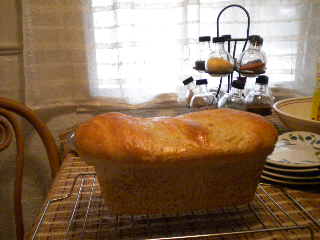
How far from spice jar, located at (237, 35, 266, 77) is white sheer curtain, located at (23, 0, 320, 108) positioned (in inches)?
9.9

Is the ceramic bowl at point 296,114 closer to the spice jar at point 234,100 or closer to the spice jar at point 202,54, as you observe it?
the spice jar at point 234,100

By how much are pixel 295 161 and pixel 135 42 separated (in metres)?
0.77

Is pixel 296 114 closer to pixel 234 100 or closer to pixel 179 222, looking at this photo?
pixel 234 100

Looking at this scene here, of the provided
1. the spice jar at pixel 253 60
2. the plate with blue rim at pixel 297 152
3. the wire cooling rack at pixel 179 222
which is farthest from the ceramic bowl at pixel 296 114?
the wire cooling rack at pixel 179 222

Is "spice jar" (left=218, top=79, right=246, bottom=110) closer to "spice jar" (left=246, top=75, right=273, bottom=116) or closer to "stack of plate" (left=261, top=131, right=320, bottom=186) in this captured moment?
"spice jar" (left=246, top=75, right=273, bottom=116)

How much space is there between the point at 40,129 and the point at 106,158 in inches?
26.8

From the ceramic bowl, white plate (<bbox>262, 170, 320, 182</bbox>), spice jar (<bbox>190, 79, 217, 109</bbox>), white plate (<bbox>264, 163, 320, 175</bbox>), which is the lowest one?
white plate (<bbox>262, 170, 320, 182</bbox>)

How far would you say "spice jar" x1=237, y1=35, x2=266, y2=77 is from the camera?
1.05 metres

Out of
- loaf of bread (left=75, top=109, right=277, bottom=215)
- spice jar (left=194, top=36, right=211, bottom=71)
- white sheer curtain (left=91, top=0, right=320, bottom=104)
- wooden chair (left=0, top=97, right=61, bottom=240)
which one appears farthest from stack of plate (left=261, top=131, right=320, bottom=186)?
wooden chair (left=0, top=97, right=61, bottom=240)

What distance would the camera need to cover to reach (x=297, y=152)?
0.79 m

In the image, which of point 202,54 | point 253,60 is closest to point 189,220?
point 253,60

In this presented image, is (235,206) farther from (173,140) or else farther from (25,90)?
(25,90)

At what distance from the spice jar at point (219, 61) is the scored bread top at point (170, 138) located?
0.47 m

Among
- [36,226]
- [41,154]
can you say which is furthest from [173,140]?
[41,154]
